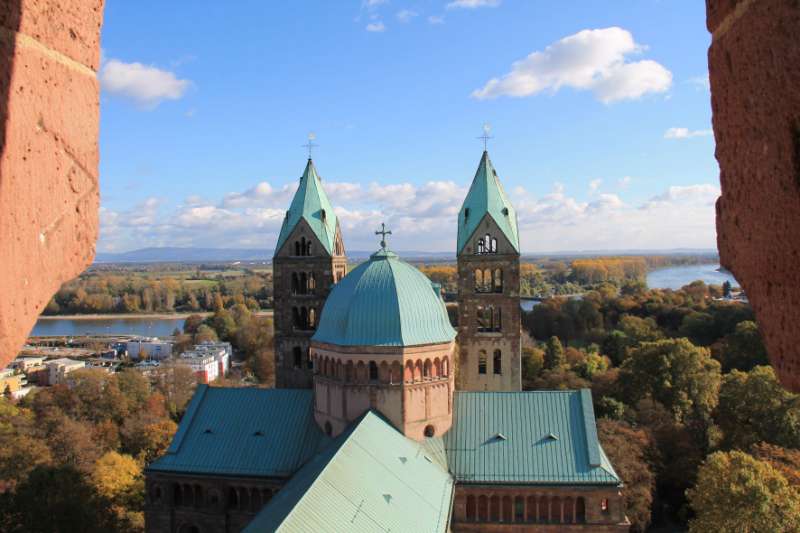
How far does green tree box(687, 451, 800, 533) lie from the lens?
28266 millimetres

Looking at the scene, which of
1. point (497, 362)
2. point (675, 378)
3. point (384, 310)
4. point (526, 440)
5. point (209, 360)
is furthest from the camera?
point (209, 360)

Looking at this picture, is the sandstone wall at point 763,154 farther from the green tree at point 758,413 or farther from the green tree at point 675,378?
the green tree at point 675,378

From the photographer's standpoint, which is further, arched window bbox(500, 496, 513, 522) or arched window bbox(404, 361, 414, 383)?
arched window bbox(404, 361, 414, 383)

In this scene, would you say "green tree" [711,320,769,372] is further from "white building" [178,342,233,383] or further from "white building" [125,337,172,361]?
"white building" [125,337,172,361]

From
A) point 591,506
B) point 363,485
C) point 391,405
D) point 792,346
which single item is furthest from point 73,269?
point 591,506

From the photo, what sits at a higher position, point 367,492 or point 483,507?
point 367,492

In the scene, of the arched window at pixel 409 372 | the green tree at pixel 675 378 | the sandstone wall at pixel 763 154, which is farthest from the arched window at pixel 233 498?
the green tree at pixel 675 378

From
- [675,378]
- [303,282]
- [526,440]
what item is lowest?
[675,378]

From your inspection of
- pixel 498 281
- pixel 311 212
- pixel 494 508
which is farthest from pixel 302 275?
pixel 494 508

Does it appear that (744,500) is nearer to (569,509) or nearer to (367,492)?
(569,509)

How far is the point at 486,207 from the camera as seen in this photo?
119ft

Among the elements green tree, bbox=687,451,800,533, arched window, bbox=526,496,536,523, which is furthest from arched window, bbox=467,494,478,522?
green tree, bbox=687,451,800,533

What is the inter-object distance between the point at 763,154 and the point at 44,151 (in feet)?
11.0

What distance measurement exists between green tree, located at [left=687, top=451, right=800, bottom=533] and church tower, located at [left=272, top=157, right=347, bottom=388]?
2173 cm
